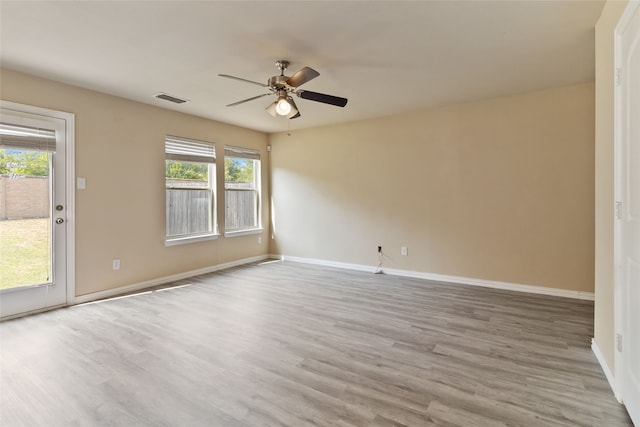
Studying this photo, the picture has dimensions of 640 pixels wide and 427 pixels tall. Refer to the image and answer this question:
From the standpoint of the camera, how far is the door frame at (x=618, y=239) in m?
1.78

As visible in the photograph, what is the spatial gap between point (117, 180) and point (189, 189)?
1.07m

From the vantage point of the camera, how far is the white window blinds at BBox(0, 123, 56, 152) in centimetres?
311

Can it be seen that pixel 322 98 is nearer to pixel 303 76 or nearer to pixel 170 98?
pixel 303 76

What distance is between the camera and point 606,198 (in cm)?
207

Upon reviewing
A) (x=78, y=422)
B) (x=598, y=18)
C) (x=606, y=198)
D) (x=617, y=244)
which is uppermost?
(x=598, y=18)

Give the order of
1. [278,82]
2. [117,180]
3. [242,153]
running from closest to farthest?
[278,82] → [117,180] → [242,153]

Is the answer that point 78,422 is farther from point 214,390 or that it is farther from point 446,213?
point 446,213

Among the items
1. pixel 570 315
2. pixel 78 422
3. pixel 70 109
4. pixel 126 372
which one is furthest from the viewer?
pixel 70 109

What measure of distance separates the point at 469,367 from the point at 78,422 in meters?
2.46

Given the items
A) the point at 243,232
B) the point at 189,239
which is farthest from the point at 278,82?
the point at 243,232

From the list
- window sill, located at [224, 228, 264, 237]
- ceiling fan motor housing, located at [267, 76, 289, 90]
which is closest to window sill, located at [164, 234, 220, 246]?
window sill, located at [224, 228, 264, 237]

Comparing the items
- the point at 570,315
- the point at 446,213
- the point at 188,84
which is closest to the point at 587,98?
the point at 446,213

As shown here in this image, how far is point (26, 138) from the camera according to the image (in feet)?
10.6

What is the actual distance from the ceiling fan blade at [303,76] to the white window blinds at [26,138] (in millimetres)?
2785
